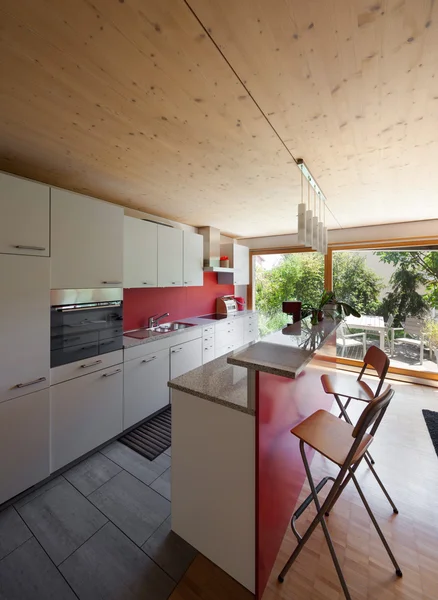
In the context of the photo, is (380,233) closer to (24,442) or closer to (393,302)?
(393,302)

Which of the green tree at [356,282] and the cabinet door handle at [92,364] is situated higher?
the green tree at [356,282]

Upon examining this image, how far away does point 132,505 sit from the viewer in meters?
1.79

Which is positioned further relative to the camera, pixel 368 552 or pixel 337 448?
pixel 368 552

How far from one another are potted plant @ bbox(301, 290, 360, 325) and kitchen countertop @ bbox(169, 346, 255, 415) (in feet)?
4.27

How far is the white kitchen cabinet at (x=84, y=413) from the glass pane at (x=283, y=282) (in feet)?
10.9

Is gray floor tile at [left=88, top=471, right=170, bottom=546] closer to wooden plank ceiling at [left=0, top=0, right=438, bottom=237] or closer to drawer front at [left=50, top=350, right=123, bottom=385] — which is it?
drawer front at [left=50, top=350, right=123, bottom=385]

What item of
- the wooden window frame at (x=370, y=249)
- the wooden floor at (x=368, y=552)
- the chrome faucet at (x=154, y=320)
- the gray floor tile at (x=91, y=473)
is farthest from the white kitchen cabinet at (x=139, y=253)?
the wooden window frame at (x=370, y=249)

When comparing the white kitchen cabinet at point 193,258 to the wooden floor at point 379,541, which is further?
the white kitchen cabinet at point 193,258

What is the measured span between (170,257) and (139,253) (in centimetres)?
51

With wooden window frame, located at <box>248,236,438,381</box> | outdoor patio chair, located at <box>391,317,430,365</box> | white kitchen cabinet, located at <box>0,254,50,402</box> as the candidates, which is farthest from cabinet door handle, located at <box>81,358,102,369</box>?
outdoor patio chair, located at <box>391,317,430,365</box>

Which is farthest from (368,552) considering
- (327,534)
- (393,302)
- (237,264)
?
(237,264)

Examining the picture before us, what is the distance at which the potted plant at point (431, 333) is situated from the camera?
13.0ft

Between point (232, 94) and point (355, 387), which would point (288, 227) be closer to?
point (355, 387)

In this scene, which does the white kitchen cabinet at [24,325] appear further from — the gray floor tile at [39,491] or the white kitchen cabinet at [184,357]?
the white kitchen cabinet at [184,357]
